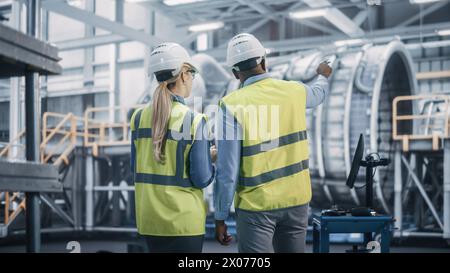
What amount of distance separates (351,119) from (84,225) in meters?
5.65

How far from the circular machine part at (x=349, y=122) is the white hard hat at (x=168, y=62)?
6552 millimetres

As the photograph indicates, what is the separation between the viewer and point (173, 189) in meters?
2.83

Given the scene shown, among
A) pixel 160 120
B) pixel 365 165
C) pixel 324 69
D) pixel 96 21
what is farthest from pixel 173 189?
pixel 96 21

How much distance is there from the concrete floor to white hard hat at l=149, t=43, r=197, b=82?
5.73 meters

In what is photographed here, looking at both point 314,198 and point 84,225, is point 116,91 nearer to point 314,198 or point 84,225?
point 84,225

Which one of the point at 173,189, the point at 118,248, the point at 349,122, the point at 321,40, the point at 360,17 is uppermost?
the point at 360,17

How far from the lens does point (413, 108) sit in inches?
413

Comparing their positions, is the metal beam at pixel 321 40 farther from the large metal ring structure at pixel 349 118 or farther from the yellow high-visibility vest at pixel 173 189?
the yellow high-visibility vest at pixel 173 189

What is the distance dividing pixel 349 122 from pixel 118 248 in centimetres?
421

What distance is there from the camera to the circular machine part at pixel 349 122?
369 inches

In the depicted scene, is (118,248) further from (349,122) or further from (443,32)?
(443,32)

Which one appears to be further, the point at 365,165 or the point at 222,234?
the point at 365,165

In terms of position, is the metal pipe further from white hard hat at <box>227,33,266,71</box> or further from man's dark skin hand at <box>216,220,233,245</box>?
white hard hat at <box>227,33,266,71</box>

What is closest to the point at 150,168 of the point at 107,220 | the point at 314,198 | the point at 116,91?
the point at 314,198
